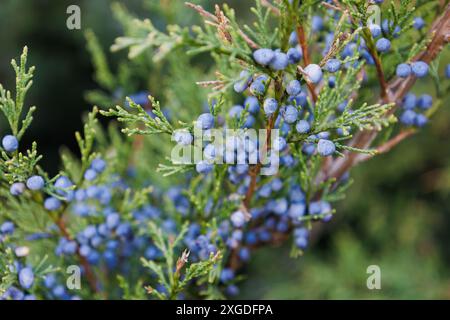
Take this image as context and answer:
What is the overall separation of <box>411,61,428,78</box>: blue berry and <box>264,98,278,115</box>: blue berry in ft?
1.72

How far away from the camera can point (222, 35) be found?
132cm

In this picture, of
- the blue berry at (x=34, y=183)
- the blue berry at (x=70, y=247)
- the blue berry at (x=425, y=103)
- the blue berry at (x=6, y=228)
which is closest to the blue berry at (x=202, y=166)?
the blue berry at (x=34, y=183)

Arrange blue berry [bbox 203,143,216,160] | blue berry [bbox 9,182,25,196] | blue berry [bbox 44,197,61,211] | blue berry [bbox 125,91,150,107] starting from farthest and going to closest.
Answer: blue berry [bbox 125,91,150,107]
blue berry [bbox 44,197,61,211]
blue berry [bbox 9,182,25,196]
blue berry [bbox 203,143,216,160]

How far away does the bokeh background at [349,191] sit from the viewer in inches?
110

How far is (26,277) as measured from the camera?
5.29ft

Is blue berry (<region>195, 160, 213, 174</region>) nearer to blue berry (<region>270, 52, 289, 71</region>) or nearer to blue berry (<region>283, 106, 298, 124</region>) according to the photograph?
blue berry (<region>283, 106, 298, 124</region>)

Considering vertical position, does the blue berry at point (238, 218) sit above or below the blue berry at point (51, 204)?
below

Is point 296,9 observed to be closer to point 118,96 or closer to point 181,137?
point 181,137

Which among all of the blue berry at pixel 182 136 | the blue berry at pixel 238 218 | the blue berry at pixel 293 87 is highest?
the blue berry at pixel 293 87

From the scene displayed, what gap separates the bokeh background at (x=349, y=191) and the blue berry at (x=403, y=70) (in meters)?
1.39

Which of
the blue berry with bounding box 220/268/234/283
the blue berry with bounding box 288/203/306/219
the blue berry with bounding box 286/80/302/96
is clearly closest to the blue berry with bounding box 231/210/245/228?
the blue berry with bounding box 288/203/306/219

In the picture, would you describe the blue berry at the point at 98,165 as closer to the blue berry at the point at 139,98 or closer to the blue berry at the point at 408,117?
the blue berry at the point at 139,98

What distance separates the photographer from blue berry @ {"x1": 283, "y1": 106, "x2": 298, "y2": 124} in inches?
55.3
